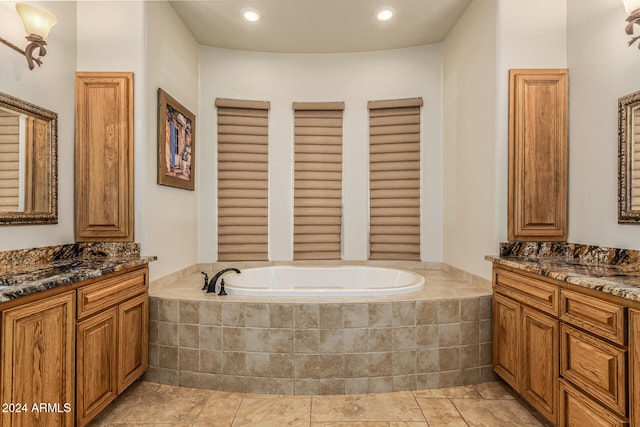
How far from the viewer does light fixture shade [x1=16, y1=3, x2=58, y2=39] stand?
183 centimetres

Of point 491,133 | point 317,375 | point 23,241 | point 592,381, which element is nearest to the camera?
point 592,381

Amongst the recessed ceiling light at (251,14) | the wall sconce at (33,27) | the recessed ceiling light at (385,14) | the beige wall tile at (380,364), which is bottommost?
the beige wall tile at (380,364)

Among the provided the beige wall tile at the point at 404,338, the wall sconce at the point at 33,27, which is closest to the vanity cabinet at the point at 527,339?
the beige wall tile at the point at 404,338

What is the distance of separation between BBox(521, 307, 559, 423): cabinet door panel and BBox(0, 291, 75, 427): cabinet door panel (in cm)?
233

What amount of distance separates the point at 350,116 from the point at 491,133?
1.47 meters

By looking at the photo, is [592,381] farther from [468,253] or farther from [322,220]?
[322,220]

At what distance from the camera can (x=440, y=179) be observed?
3.46 m

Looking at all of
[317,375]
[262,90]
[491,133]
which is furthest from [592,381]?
[262,90]

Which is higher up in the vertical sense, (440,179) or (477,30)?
(477,30)

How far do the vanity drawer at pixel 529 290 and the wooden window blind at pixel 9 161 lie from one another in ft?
9.29

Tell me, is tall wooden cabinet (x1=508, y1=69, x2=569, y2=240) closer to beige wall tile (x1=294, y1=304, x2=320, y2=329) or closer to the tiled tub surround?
the tiled tub surround

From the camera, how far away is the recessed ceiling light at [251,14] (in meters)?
2.82

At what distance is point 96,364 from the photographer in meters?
1.81

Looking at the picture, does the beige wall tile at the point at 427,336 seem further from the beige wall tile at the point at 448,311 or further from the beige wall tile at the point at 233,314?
the beige wall tile at the point at 233,314
